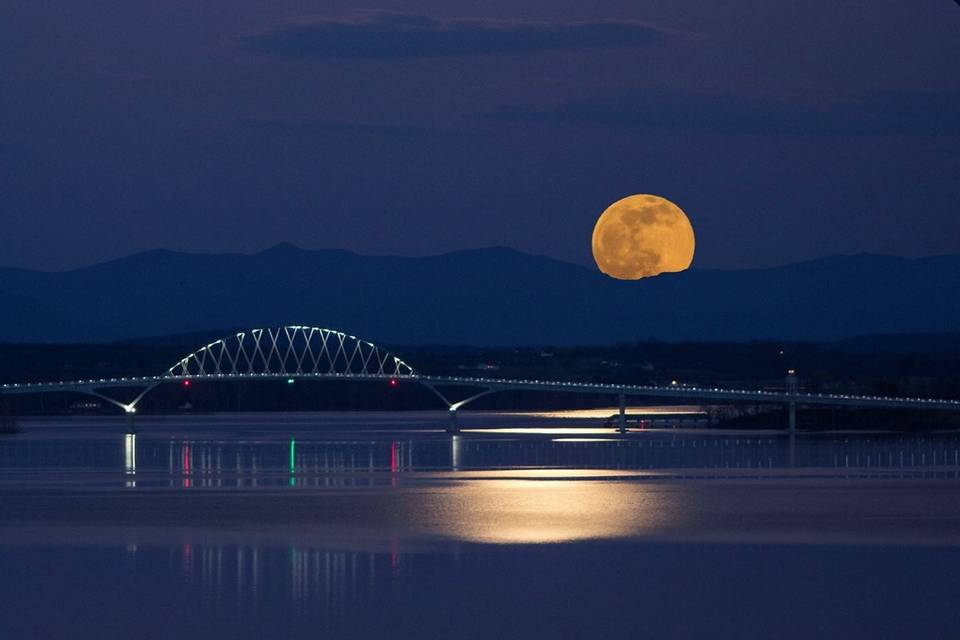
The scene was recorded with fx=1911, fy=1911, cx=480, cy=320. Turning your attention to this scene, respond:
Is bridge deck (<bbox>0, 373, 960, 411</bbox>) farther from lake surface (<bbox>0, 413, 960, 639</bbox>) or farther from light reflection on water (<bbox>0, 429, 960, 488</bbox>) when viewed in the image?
lake surface (<bbox>0, 413, 960, 639</bbox>)

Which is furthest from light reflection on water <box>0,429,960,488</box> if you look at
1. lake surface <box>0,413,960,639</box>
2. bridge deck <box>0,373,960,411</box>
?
bridge deck <box>0,373,960,411</box>

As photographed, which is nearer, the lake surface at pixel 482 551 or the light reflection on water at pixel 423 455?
the lake surface at pixel 482 551

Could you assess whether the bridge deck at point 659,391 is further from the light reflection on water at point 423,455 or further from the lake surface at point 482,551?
the lake surface at point 482,551

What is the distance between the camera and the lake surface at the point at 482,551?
28953 millimetres

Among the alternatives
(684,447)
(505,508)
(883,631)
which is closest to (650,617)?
(883,631)

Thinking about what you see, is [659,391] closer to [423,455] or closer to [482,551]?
[423,455]

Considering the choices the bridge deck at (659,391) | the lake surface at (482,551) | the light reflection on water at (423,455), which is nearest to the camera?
the lake surface at (482,551)

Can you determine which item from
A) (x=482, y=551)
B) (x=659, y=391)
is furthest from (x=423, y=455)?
(x=482, y=551)

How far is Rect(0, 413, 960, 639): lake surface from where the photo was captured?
28953 mm

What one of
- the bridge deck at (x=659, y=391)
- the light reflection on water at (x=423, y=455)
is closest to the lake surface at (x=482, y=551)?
the light reflection on water at (x=423, y=455)

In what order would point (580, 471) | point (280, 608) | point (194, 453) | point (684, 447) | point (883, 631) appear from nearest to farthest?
1. point (883, 631)
2. point (280, 608)
3. point (580, 471)
4. point (194, 453)
5. point (684, 447)

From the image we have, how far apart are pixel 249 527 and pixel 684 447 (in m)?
60.6

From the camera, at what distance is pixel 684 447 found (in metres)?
102

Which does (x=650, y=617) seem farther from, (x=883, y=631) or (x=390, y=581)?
(x=390, y=581)
